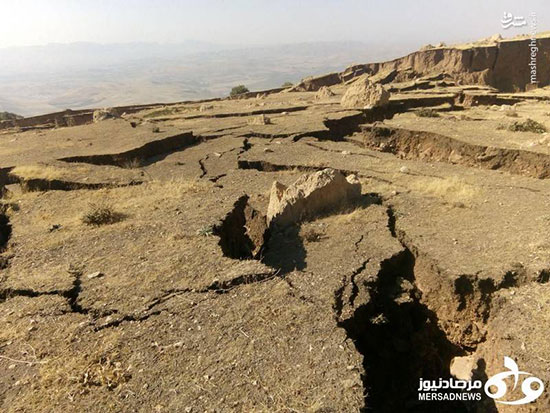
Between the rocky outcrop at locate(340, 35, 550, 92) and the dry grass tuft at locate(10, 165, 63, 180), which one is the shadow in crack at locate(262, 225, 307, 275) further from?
the rocky outcrop at locate(340, 35, 550, 92)

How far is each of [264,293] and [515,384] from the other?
2228 millimetres

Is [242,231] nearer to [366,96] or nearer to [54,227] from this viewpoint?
[54,227]

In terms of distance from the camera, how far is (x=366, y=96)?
49.1ft

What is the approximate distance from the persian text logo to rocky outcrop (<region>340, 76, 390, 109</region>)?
12.0 metres

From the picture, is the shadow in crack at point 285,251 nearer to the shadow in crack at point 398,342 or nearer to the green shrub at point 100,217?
the shadow in crack at point 398,342

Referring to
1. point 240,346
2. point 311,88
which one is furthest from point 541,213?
point 311,88

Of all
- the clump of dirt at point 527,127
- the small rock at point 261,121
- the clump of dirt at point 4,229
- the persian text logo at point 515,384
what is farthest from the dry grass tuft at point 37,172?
the clump of dirt at point 527,127

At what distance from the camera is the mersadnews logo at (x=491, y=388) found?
320cm

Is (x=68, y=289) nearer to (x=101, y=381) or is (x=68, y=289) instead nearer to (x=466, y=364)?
(x=101, y=381)

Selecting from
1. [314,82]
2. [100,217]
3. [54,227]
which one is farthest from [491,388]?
[314,82]

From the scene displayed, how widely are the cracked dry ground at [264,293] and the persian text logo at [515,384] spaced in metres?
0.09

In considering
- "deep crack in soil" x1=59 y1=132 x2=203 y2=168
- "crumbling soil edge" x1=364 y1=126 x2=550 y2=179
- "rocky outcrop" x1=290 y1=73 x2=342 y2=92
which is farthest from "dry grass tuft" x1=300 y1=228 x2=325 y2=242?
"rocky outcrop" x1=290 y1=73 x2=342 y2=92

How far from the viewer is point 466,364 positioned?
4277 mm

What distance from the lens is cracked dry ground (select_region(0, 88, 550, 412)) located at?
9.78ft
